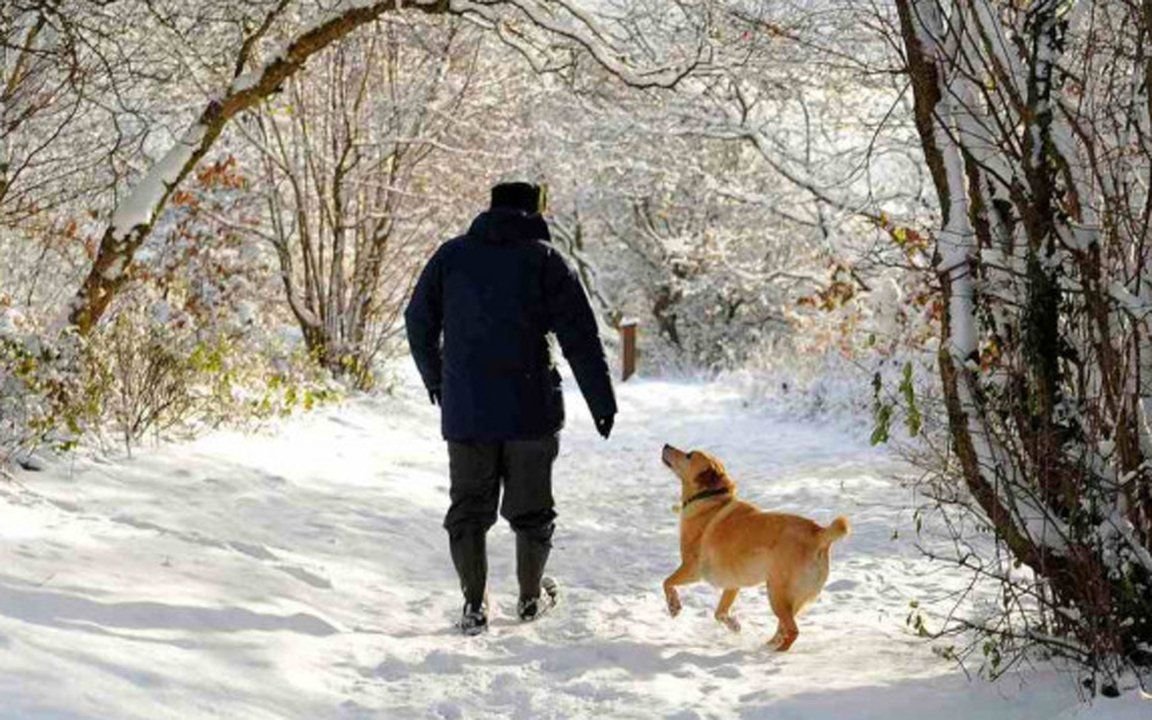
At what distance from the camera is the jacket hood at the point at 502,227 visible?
482 centimetres

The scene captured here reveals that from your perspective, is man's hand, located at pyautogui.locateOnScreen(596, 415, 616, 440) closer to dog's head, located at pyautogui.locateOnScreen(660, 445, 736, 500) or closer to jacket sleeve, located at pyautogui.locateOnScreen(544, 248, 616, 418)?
jacket sleeve, located at pyautogui.locateOnScreen(544, 248, 616, 418)

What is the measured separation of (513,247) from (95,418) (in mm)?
3427

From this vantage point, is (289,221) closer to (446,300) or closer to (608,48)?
(608,48)

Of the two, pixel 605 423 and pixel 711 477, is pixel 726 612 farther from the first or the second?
pixel 605 423

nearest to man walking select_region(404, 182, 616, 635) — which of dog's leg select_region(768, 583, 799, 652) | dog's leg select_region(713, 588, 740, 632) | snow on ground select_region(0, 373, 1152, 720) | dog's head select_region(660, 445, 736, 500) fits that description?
snow on ground select_region(0, 373, 1152, 720)

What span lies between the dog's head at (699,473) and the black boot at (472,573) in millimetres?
1035

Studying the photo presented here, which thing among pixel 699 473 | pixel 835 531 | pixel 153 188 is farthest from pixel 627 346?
pixel 835 531

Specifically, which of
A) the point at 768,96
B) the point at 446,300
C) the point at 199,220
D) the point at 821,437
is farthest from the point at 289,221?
the point at 446,300

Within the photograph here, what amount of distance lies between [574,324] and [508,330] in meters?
0.28

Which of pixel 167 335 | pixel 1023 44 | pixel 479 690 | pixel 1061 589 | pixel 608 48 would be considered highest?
pixel 608 48

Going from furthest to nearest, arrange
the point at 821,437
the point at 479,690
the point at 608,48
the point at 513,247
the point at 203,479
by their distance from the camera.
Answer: the point at 821,437 → the point at 608,48 → the point at 203,479 → the point at 513,247 → the point at 479,690

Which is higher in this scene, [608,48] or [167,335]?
[608,48]

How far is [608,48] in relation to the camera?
9.07 metres

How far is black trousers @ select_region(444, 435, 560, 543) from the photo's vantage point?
480 cm
